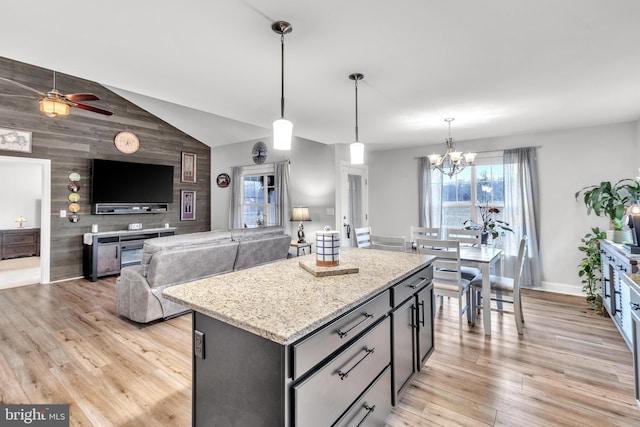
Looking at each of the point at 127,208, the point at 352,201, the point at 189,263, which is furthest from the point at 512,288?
the point at 127,208

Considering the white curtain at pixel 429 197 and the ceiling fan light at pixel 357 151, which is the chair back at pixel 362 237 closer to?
the ceiling fan light at pixel 357 151

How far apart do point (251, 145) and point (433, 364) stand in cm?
579

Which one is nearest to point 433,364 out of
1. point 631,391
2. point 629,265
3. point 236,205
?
point 631,391

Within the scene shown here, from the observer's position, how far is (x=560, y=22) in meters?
1.78

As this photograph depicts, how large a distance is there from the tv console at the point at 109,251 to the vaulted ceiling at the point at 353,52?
354cm

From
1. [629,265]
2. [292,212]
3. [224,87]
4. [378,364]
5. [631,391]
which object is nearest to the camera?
[378,364]

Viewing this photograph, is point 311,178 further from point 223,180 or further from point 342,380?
point 342,380

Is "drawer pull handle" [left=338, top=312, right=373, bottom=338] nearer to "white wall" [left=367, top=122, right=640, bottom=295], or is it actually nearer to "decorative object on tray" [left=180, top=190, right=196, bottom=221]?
"white wall" [left=367, top=122, right=640, bottom=295]

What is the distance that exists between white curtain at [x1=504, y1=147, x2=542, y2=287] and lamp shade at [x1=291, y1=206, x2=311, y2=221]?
3.30 m

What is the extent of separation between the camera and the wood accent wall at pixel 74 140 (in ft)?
15.6

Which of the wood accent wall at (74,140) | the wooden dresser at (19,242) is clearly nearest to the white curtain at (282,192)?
the wood accent wall at (74,140)

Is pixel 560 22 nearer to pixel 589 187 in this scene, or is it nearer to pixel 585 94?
pixel 585 94

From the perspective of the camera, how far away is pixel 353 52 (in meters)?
2.14

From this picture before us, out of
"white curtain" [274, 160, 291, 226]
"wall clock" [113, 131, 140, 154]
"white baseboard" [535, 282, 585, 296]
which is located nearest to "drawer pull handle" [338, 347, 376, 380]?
"white baseboard" [535, 282, 585, 296]
